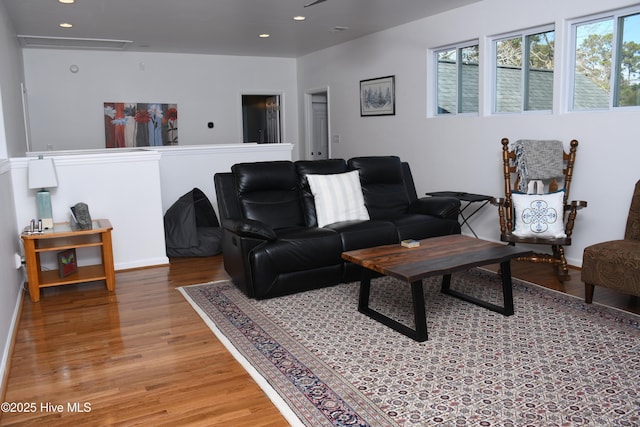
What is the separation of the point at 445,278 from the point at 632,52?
2.45 metres

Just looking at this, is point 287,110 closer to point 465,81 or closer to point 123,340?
point 465,81

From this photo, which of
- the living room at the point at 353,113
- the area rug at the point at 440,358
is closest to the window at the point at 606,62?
the living room at the point at 353,113

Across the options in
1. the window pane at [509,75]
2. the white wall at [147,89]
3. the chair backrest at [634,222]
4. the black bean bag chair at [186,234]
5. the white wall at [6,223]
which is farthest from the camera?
the white wall at [147,89]

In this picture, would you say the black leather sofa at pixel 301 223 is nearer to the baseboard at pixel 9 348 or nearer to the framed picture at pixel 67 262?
the framed picture at pixel 67 262

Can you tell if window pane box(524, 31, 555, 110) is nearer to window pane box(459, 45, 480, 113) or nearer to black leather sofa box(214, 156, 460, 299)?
window pane box(459, 45, 480, 113)

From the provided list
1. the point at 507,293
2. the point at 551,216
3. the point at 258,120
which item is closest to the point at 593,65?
the point at 551,216

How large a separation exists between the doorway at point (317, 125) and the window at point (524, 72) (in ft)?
13.0

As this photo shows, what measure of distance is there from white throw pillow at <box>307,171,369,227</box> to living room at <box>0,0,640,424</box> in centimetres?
159

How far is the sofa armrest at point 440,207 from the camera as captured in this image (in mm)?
4633

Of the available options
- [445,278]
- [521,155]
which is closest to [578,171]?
[521,155]

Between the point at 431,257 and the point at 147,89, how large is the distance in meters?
6.26

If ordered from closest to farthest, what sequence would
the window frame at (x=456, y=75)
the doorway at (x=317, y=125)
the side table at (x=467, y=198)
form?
1. the side table at (x=467, y=198)
2. the window frame at (x=456, y=75)
3. the doorway at (x=317, y=125)

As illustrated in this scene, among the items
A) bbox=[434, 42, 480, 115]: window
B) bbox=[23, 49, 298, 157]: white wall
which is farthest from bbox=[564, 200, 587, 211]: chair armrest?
bbox=[23, 49, 298, 157]: white wall

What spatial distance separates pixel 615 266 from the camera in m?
3.38
